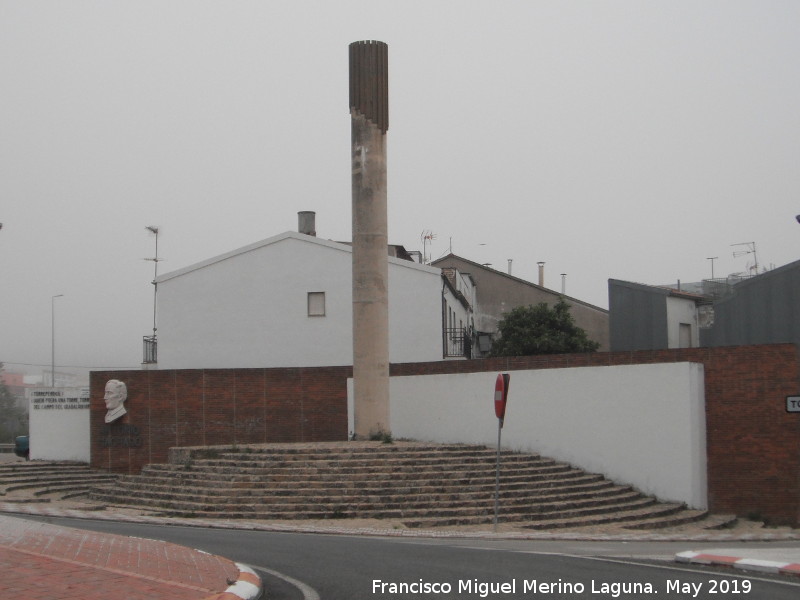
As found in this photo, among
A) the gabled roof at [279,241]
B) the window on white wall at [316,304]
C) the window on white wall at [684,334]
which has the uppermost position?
the gabled roof at [279,241]

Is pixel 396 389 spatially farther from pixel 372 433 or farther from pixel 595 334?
pixel 595 334

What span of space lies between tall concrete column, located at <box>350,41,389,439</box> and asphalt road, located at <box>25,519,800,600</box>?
11.7 metres

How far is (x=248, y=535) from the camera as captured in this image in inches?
630

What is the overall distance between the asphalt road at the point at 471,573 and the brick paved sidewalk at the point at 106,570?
0.59 meters

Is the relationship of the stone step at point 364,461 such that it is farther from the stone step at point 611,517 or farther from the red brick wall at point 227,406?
the stone step at point 611,517

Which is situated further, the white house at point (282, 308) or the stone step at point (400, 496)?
the white house at point (282, 308)

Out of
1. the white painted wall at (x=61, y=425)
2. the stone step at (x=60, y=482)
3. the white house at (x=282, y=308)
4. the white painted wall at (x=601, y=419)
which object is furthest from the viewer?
the white house at (x=282, y=308)

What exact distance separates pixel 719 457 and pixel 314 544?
11388 mm

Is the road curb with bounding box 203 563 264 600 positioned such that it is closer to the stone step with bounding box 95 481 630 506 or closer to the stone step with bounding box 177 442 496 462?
the stone step with bounding box 95 481 630 506

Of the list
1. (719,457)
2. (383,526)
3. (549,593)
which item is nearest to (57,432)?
(383,526)

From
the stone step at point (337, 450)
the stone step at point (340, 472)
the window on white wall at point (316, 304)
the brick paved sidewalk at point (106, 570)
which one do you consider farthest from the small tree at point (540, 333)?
the brick paved sidewalk at point (106, 570)

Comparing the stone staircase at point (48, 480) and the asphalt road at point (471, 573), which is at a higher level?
the asphalt road at point (471, 573)

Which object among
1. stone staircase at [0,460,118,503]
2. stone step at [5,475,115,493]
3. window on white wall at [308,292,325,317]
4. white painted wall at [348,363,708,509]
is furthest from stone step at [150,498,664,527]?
window on white wall at [308,292,325,317]

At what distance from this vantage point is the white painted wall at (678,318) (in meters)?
31.4
